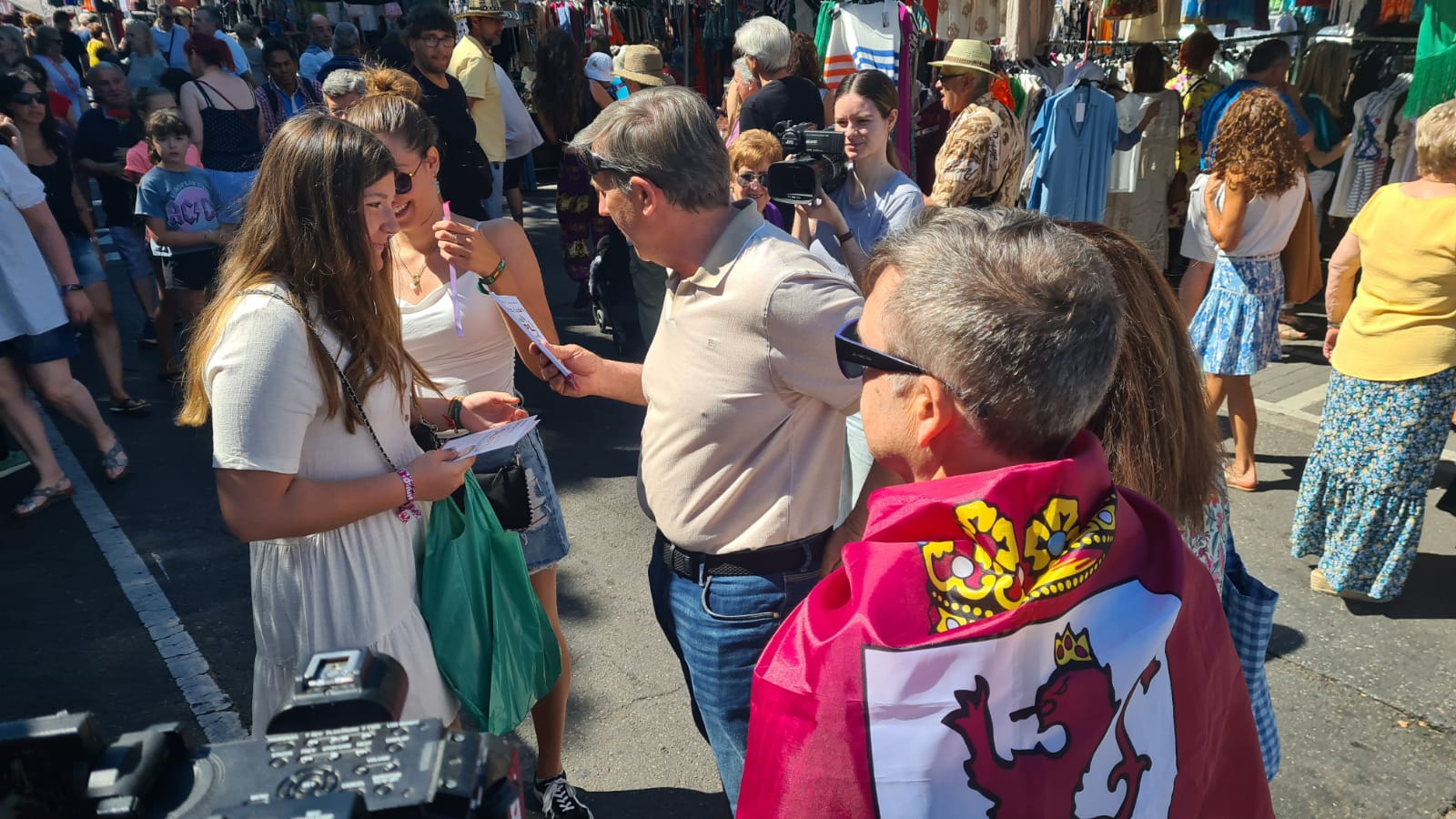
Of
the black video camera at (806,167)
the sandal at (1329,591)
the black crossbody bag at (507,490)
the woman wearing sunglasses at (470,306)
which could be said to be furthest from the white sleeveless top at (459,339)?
the sandal at (1329,591)

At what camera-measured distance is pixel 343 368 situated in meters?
1.98

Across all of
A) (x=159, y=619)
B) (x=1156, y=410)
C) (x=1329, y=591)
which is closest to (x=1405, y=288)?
(x=1329, y=591)

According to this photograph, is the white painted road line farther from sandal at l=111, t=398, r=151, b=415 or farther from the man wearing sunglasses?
the man wearing sunglasses

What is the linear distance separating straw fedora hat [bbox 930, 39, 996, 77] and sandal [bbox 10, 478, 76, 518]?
525 centimetres

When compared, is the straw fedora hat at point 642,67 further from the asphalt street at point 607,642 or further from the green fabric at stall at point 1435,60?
the green fabric at stall at point 1435,60

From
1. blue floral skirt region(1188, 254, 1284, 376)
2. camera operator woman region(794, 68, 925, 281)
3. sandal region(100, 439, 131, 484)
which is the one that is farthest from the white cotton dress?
blue floral skirt region(1188, 254, 1284, 376)

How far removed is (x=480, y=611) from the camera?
2.29 meters

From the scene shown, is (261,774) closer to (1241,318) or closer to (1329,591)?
(1329,591)

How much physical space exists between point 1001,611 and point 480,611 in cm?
144

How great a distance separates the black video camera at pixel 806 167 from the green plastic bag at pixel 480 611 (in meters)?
1.54

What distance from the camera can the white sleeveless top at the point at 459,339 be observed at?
2.70 m

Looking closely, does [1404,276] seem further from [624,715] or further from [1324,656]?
[624,715]

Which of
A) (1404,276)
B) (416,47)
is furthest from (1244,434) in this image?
(416,47)

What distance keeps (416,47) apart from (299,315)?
5.53 metres
